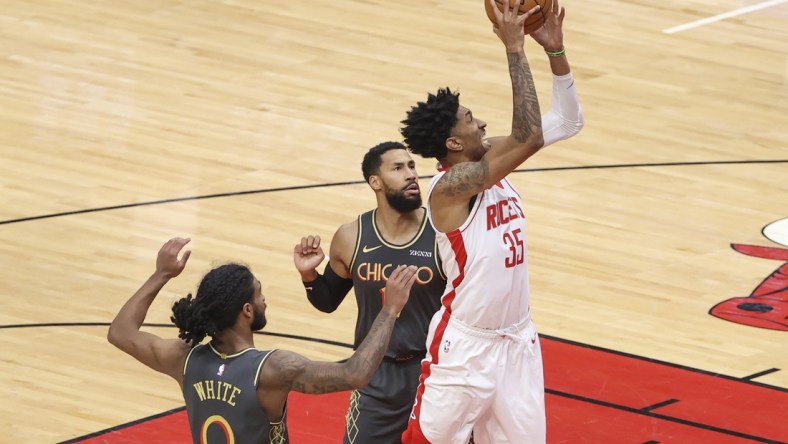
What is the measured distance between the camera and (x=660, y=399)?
8828mm

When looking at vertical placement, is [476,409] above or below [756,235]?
above

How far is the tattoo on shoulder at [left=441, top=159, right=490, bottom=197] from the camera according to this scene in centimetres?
620

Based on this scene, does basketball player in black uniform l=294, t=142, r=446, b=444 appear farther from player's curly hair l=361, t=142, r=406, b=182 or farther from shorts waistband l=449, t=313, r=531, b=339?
shorts waistband l=449, t=313, r=531, b=339

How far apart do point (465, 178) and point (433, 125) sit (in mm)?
314

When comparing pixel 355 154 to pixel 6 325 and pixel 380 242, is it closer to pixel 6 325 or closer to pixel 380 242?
pixel 6 325

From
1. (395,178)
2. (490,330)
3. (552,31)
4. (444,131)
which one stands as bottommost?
(490,330)

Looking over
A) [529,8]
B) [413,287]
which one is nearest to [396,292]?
[413,287]

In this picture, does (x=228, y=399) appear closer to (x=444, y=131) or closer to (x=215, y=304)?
(x=215, y=304)

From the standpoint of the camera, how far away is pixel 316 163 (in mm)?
12680

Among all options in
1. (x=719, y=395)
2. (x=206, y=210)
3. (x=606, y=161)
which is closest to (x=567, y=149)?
(x=606, y=161)

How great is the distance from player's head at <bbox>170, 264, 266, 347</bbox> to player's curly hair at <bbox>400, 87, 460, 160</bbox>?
1.05 metres

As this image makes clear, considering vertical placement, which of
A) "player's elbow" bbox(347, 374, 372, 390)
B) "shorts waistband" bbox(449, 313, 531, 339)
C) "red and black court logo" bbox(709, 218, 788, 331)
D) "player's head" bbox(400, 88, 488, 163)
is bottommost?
"red and black court logo" bbox(709, 218, 788, 331)

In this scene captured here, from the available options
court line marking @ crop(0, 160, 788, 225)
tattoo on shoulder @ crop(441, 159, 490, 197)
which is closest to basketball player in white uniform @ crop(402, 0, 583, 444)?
tattoo on shoulder @ crop(441, 159, 490, 197)

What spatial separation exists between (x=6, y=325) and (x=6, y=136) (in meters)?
3.74
